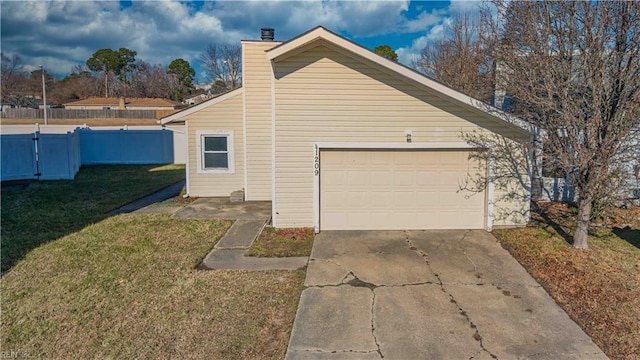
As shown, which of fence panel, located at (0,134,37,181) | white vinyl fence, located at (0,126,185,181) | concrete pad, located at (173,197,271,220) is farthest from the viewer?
white vinyl fence, located at (0,126,185,181)

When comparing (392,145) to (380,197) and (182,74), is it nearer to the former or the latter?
(380,197)

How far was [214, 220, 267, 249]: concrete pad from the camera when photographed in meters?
7.25

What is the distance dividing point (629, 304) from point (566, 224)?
4.13 m

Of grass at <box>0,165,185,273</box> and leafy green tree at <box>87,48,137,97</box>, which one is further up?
leafy green tree at <box>87,48,137,97</box>

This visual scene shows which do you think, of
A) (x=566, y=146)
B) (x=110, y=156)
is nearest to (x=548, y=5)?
(x=566, y=146)

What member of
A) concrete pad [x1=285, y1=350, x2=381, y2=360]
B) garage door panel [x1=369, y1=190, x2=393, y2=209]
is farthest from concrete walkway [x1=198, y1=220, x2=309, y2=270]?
garage door panel [x1=369, y1=190, x2=393, y2=209]

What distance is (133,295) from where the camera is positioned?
16.6ft

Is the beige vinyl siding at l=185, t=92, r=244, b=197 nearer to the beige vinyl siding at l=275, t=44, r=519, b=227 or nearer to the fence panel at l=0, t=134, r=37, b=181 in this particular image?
the beige vinyl siding at l=275, t=44, r=519, b=227

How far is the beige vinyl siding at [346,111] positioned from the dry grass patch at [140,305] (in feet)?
9.20

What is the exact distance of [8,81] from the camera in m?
54.4

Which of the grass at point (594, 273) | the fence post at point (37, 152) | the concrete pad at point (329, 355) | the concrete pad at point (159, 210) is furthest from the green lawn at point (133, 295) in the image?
the fence post at point (37, 152)

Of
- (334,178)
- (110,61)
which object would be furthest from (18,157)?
(110,61)

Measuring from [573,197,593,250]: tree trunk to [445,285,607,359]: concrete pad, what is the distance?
219 centimetres

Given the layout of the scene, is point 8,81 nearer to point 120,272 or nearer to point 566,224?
point 120,272
